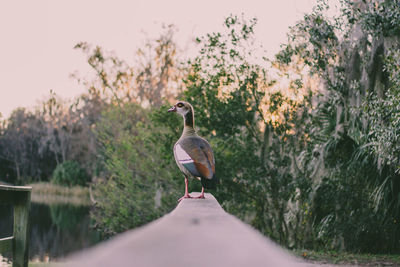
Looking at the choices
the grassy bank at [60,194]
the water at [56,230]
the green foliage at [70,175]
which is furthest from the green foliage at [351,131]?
the green foliage at [70,175]

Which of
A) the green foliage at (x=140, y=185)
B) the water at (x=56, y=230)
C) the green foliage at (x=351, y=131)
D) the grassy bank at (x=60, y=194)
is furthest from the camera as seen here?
the grassy bank at (x=60, y=194)

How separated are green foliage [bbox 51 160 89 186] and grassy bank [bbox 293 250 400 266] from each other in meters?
30.2

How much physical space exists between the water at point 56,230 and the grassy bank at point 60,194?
105 inches

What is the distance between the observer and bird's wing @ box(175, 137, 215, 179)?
3531 mm

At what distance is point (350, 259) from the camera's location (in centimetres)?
895

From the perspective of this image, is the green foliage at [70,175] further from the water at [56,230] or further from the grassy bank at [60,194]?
the water at [56,230]

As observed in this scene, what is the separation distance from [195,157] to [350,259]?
6507 millimetres

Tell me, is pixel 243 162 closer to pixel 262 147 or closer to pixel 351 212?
pixel 262 147

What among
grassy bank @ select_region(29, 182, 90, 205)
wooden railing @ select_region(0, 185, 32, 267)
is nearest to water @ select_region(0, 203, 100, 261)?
grassy bank @ select_region(29, 182, 90, 205)

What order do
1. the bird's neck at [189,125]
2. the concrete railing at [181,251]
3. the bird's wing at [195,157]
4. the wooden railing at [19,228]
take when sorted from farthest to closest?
the wooden railing at [19,228] < the bird's neck at [189,125] < the bird's wing at [195,157] < the concrete railing at [181,251]

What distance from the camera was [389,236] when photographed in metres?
10.0

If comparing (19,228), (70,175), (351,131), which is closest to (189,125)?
(19,228)

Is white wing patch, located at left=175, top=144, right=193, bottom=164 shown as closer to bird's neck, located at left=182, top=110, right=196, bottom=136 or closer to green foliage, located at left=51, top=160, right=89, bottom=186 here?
bird's neck, located at left=182, top=110, right=196, bottom=136

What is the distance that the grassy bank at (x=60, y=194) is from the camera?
34438mm
